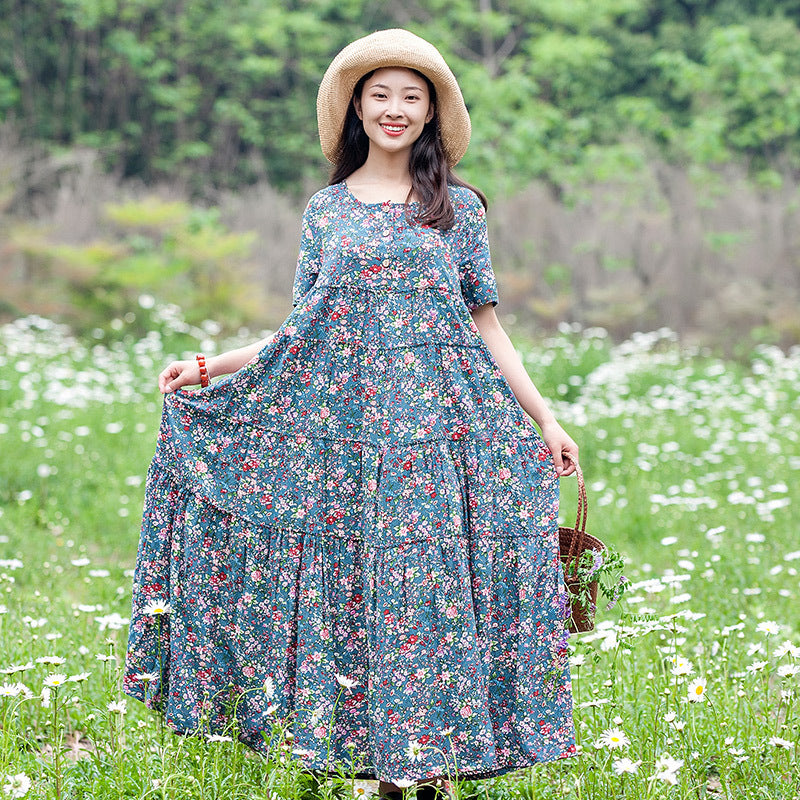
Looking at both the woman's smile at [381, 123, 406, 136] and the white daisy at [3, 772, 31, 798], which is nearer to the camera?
the white daisy at [3, 772, 31, 798]

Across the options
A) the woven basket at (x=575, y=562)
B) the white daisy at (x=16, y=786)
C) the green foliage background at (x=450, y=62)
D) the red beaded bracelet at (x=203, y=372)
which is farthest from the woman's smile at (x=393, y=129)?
the green foliage background at (x=450, y=62)

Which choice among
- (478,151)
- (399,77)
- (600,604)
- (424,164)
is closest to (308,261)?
(424,164)

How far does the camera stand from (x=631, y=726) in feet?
8.96

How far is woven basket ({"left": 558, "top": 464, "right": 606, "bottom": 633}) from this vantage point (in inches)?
99.0

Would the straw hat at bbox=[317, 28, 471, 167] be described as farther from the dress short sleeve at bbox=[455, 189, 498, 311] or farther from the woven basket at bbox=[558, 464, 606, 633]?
the woven basket at bbox=[558, 464, 606, 633]

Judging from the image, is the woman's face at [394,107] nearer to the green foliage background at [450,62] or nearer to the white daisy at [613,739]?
the white daisy at [613,739]

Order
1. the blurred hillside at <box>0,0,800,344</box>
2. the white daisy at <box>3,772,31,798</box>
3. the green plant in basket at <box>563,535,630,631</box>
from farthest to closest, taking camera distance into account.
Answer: the blurred hillside at <box>0,0,800,344</box> → the green plant in basket at <box>563,535,630,631</box> → the white daisy at <box>3,772,31,798</box>

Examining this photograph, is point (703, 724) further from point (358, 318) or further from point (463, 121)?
point (463, 121)

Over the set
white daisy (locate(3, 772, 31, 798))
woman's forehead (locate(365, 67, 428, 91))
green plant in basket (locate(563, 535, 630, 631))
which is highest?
woman's forehead (locate(365, 67, 428, 91))

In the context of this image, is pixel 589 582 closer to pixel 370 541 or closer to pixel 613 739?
pixel 613 739

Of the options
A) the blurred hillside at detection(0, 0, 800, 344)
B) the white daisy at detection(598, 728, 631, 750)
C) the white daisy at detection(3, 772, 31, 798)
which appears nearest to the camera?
the white daisy at detection(3, 772, 31, 798)

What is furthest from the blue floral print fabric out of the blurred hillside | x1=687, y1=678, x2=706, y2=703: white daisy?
the blurred hillside

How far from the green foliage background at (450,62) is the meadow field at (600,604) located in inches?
292

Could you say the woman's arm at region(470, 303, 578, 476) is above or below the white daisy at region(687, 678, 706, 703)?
above
